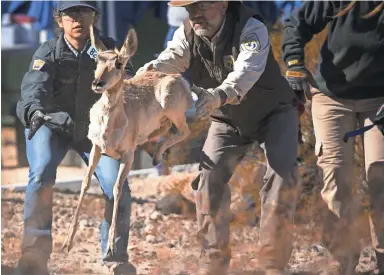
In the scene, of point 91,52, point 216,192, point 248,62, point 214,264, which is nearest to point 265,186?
point 216,192

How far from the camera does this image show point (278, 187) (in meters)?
4.71

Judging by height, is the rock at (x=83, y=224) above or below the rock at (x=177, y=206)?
below

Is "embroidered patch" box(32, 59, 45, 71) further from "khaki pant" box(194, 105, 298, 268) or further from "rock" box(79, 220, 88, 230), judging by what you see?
"rock" box(79, 220, 88, 230)

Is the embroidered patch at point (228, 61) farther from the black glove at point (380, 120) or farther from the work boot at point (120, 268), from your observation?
the work boot at point (120, 268)

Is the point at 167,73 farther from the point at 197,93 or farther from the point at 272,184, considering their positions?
the point at 272,184

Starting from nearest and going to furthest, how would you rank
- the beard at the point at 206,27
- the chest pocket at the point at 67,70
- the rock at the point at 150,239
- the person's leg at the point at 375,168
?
the beard at the point at 206,27 < the chest pocket at the point at 67,70 < the person's leg at the point at 375,168 < the rock at the point at 150,239

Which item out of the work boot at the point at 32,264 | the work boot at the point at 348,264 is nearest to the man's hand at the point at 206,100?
the work boot at the point at 32,264

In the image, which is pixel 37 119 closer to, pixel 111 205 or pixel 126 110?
pixel 111 205

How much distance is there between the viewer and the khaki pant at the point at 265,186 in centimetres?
473

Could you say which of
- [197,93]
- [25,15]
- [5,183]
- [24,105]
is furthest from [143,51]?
[197,93]

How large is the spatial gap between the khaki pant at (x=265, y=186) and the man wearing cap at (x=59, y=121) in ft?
1.68

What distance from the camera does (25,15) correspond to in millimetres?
9805

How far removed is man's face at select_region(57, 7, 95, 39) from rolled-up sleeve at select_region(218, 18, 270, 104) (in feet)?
3.21

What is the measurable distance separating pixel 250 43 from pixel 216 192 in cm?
91
